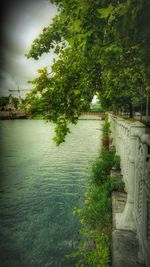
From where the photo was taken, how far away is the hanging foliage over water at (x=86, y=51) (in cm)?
276

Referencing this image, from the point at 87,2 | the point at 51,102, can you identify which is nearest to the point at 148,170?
the point at 87,2

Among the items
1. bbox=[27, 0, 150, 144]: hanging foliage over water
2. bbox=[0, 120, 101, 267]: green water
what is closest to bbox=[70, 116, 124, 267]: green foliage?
bbox=[0, 120, 101, 267]: green water

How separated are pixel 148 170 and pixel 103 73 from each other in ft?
10.6

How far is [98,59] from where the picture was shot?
3912mm

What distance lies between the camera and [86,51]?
3.47 metres

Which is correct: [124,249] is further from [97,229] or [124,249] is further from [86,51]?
[86,51]

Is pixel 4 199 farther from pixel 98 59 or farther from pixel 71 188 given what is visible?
pixel 98 59

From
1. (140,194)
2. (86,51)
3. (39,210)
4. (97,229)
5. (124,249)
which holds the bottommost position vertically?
(39,210)

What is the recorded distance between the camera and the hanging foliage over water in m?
2.76

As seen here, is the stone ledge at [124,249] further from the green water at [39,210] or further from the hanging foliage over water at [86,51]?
the hanging foliage over water at [86,51]

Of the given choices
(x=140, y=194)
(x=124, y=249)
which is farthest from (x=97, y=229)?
(x=140, y=194)

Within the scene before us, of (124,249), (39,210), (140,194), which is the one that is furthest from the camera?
(39,210)

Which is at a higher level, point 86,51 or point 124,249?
point 86,51

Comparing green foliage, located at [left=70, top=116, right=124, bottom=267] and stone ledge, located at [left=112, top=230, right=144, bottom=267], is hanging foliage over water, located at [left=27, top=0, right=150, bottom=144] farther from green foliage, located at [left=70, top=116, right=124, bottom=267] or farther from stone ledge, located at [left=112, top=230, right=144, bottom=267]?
stone ledge, located at [left=112, top=230, right=144, bottom=267]
